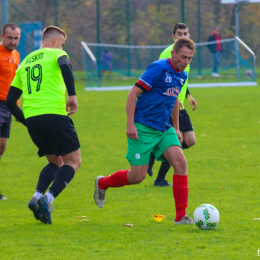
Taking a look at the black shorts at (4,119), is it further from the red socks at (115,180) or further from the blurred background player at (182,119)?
the blurred background player at (182,119)

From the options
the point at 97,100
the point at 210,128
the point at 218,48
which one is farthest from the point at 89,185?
the point at 218,48

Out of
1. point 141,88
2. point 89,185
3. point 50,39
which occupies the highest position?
point 50,39

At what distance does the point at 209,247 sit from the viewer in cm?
386

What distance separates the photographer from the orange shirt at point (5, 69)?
20.6 ft

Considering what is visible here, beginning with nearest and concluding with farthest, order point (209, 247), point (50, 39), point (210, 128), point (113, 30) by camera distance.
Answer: point (209, 247)
point (50, 39)
point (210, 128)
point (113, 30)

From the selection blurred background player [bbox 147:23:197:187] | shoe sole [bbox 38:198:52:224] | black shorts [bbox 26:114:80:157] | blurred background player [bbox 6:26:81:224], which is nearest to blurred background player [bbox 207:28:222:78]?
blurred background player [bbox 147:23:197:187]

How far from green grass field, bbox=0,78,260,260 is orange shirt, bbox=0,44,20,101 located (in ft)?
4.80

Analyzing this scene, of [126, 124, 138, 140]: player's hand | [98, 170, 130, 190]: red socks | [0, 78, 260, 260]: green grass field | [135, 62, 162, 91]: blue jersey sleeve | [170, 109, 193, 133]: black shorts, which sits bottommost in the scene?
[0, 78, 260, 260]: green grass field

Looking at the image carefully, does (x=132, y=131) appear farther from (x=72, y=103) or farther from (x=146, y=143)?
(x=72, y=103)

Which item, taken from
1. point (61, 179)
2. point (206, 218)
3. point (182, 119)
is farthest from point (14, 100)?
point (206, 218)

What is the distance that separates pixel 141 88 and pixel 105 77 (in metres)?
18.3

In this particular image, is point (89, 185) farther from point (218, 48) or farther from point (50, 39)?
point (218, 48)

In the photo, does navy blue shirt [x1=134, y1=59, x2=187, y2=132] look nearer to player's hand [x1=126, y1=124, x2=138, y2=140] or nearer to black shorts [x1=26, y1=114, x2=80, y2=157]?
player's hand [x1=126, y1=124, x2=138, y2=140]

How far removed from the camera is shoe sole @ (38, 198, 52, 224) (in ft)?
14.9
